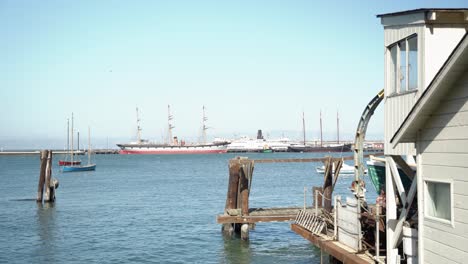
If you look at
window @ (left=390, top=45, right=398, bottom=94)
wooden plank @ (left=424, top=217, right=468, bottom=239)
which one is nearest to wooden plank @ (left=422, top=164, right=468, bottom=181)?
wooden plank @ (left=424, top=217, right=468, bottom=239)

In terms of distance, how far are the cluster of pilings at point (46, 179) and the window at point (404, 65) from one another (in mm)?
38008

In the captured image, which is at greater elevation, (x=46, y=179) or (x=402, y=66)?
(x=402, y=66)

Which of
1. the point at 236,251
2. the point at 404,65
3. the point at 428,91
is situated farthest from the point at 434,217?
the point at 236,251

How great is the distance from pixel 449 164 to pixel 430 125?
977 millimetres

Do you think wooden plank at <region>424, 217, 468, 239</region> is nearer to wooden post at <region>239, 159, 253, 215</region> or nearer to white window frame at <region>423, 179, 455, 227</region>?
white window frame at <region>423, 179, 455, 227</region>

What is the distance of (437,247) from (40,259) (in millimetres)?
20375

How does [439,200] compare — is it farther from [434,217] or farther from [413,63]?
[413,63]

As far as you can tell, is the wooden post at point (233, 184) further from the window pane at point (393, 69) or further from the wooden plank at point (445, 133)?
the wooden plank at point (445, 133)

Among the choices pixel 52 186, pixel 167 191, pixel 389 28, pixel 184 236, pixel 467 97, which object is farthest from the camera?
pixel 167 191

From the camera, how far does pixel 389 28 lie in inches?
528

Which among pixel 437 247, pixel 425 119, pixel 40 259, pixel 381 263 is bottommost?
pixel 40 259

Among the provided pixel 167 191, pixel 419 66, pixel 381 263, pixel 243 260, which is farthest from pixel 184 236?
pixel 167 191

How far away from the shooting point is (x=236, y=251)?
26.1 metres

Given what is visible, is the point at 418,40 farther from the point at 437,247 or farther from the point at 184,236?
the point at 184,236
